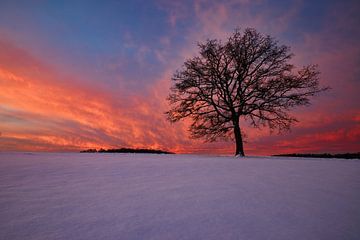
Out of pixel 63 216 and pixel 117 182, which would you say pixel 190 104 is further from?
pixel 63 216

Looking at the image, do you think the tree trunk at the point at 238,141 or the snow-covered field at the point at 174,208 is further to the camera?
the tree trunk at the point at 238,141

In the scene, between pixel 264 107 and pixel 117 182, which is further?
pixel 264 107

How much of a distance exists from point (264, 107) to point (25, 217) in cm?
1530

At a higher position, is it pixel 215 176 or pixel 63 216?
pixel 215 176

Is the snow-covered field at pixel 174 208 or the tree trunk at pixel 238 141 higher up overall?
the tree trunk at pixel 238 141

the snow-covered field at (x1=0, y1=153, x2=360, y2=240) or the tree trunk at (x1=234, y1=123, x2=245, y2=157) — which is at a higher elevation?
the tree trunk at (x1=234, y1=123, x2=245, y2=157)

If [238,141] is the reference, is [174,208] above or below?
below

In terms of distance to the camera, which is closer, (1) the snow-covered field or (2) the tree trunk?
(1) the snow-covered field

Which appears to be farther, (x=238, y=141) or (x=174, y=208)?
(x=238, y=141)

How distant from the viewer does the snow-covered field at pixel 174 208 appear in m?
2.18

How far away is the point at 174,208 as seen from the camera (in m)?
2.73

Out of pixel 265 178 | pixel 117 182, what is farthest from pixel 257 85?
pixel 117 182

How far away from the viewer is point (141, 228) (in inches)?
87.2

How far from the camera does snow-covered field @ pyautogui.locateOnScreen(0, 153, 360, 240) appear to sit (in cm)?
218
